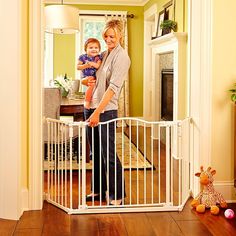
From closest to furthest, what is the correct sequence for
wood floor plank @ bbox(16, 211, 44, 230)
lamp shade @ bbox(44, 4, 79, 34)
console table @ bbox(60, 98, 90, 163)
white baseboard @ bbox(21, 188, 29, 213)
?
wood floor plank @ bbox(16, 211, 44, 230) → white baseboard @ bbox(21, 188, 29, 213) → console table @ bbox(60, 98, 90, 163) → lamp shade @ bbox(44, 4, 79, 34)

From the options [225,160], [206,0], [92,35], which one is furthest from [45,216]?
[92,35]

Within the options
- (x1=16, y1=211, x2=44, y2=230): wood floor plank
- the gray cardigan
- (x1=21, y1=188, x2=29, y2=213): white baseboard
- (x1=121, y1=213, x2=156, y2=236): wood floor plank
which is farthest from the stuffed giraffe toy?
(x1=21, y1=188, x2=29, y2=213): white baseboard

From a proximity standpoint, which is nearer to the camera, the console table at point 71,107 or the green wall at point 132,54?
the console table at point 71,107

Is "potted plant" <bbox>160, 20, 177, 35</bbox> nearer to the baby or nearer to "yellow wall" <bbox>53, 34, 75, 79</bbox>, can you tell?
the baby

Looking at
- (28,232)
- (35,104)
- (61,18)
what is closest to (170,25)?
(61,18)

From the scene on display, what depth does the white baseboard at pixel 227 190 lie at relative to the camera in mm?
3725

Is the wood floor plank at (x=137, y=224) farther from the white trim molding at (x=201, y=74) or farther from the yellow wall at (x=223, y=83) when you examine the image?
the yellow wall at (x=223, y=83)

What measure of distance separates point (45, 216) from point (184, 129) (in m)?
1.32

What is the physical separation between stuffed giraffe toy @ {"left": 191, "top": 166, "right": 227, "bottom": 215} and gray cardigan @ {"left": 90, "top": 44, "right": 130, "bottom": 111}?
875 mm

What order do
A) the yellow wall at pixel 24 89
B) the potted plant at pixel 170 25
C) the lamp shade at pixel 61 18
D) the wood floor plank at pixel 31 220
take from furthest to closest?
the potted plant at pixel 170 25, the lamp shade at pixel 61 18, the yellow wall at pixel 24 89, the wood floor plank at pixel 31 220

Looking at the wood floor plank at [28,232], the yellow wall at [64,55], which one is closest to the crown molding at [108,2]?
the yellow wall at [64,55]

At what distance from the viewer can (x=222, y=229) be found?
121 inches

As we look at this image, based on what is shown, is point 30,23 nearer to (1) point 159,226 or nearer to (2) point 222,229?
(1) point 159,226

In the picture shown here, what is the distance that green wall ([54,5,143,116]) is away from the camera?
879 centimetres
